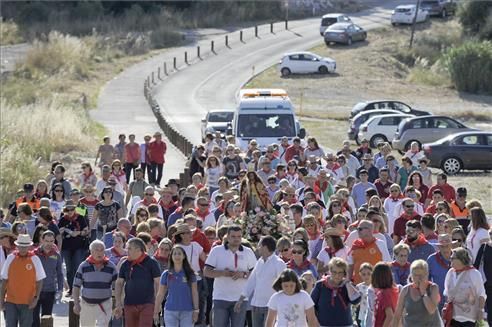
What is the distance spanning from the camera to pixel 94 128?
158 feet

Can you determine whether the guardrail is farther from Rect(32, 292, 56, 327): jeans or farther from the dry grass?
Rect(32, 292, 56, 327): jeans

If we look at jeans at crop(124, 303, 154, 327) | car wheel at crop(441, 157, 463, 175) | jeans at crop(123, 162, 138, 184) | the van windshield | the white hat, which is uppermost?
the white hat

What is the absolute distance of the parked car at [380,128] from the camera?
147 feet

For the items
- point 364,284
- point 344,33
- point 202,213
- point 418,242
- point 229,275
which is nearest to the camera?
point 364,284

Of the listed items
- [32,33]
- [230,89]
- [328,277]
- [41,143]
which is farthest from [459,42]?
[328,277]

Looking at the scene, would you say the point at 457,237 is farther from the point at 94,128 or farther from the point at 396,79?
the point at 396,79

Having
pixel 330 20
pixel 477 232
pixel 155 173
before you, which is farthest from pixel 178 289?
pixel 330 20

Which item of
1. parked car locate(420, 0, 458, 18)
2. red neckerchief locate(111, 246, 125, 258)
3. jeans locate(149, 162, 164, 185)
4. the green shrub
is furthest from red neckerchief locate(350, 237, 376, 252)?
parked car locate(420, 0, 458, 18)

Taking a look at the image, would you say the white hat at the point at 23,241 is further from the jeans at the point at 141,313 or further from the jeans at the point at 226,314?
the jeans at the point at 226,314

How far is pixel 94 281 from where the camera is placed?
15.1 meters

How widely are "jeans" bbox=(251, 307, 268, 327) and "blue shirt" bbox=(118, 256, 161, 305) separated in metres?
1.14

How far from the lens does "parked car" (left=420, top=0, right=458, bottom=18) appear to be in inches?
3492

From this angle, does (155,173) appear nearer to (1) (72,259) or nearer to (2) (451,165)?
(2) (451,165)

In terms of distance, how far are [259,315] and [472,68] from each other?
54.3 metres
